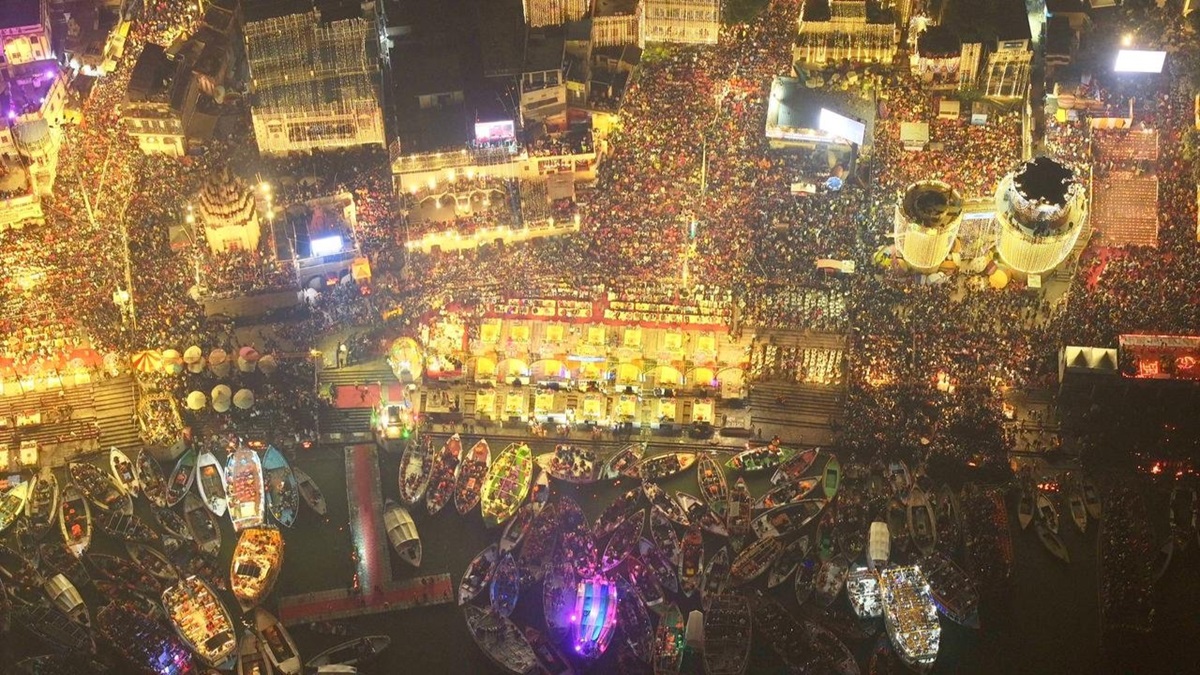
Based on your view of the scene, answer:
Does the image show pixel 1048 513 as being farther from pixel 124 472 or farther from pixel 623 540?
pixel 124 472

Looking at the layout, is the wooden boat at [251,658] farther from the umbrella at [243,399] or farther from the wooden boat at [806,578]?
the wooden boat at [806,578]

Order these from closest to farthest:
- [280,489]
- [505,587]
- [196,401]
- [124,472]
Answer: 1. [505,587]
2. [280,489]
3. [124,472]
4. [196,401]

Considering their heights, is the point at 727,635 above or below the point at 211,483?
below

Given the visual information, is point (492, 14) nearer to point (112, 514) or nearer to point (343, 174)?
point (343, 174)

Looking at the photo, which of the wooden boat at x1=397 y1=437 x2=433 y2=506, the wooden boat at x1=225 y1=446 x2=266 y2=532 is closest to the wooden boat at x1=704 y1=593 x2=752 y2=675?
the wooden boat at x1=397 y1=437 x2=433 y2=506

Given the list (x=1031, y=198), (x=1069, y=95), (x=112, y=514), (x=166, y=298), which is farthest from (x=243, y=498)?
(x=1069, y=95)

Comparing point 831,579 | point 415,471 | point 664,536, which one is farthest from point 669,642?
point 415,471
